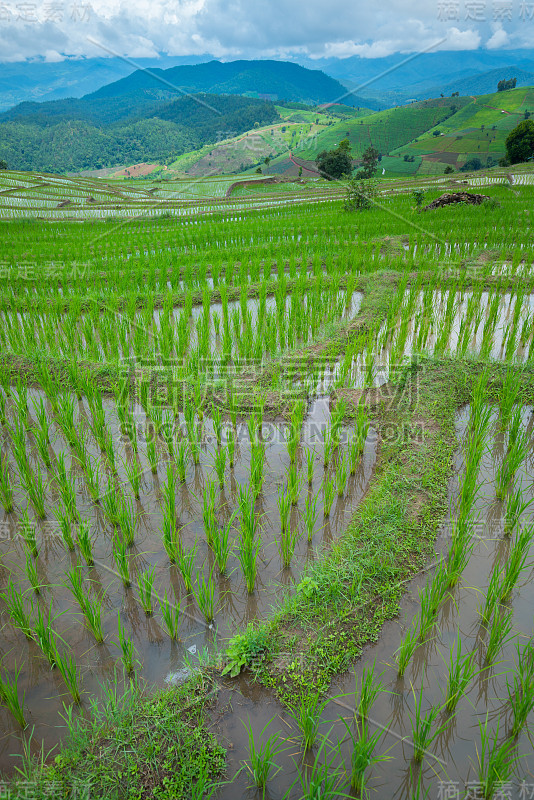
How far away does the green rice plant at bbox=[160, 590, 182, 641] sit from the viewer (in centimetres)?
210

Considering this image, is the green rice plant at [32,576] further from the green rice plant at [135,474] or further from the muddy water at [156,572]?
the green rice plant at [135,474]

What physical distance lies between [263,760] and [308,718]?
0.21 m

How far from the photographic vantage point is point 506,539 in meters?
2.72

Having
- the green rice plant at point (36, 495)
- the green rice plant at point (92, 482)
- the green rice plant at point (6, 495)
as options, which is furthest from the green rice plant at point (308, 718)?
the green rice plant at point (6, 495)

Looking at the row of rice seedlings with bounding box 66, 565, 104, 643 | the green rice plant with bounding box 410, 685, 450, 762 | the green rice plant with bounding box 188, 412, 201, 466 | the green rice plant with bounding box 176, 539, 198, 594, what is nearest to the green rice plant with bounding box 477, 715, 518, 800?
the green rice plant with bounding box 410, 685, 450, 762

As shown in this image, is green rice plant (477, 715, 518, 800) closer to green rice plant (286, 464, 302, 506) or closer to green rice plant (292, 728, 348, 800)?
green rice plant (292, 728, 348, 800)

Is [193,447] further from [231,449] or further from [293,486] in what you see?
[293,486]

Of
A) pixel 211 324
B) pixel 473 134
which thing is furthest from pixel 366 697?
pixel 473 134

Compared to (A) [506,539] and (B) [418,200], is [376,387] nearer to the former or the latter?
(A) [506,539]

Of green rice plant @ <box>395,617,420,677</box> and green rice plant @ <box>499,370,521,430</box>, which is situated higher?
green rice plant @ <box>499,370,521,430</box>

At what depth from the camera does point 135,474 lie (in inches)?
123

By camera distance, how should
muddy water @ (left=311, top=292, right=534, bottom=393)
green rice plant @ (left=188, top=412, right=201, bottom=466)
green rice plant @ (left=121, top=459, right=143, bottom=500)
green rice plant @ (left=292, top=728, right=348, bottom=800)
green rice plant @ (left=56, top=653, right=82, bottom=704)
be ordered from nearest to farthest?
1. green rice plant @ (left=292, top=728, right=348, bottom=800)
2. green rice plant @ (left=56, top=653, right=82, bottom=704)
3. green rice plant @ (left=121, top=459, right=143, bottom=500)
4. green rice plant @ (left=188, top=412, right=201, bottom=466)
5. muddy water @ (left=311, top=292, right=534, bottom=393)

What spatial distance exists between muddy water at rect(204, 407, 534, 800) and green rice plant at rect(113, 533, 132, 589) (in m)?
0.81

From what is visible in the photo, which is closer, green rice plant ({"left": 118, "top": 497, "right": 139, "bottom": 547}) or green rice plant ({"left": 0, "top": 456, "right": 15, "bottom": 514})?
green rice plant ({"left": 118, "top": 497, "right": 139, "bottom": 547})
